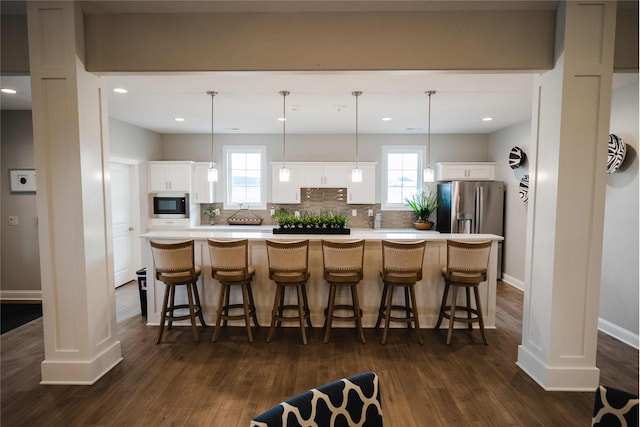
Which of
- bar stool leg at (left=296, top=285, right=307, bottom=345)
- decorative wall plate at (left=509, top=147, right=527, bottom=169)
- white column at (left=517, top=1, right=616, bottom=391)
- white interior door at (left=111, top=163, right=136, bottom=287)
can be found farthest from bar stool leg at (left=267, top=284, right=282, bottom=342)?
decorative wall plate at (left=509, top=147, right=527, bottom=169)

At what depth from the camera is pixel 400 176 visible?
660cm

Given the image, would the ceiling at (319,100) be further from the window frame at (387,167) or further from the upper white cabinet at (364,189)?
the upper white cabinet at (364,189)

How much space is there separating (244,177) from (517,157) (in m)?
4.81

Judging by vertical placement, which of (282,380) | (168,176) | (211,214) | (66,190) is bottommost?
(282,380)

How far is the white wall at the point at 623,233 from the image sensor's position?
11.1 ft

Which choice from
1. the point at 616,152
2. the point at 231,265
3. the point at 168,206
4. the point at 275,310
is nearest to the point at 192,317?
the point at 231,265

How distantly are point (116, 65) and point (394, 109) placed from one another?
10.9 feet

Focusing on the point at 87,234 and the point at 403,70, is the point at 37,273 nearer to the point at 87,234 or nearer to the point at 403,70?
the point at 87,234

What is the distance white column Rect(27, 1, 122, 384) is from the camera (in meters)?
2.52

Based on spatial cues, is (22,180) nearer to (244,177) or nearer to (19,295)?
(19,295)

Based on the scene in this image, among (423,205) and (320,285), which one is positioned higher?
(423,205)

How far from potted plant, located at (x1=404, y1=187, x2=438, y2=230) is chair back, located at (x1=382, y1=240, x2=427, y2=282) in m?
3.13

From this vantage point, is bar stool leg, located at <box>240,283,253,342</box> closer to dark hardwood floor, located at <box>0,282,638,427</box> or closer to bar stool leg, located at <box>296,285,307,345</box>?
dark hardwood floor, located at <box>0,282,638,427</box>

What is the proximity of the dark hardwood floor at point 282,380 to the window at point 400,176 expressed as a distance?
3323mm
